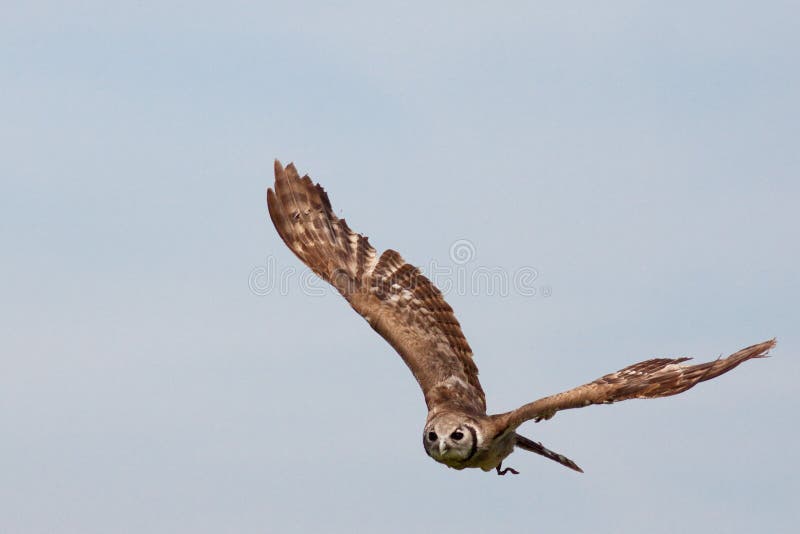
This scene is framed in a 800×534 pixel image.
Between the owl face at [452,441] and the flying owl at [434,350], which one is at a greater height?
the flying owl at [434,350]

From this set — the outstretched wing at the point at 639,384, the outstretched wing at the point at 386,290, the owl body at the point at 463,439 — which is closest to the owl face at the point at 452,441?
the owl body at the point at 463,439

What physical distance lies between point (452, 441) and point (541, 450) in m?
1.99

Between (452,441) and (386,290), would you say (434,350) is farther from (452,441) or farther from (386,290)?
(452,441)

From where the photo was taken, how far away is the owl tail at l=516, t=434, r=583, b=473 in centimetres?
1898

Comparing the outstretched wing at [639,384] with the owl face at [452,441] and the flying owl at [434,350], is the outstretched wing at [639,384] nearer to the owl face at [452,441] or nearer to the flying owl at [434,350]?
the flying owl at [434,350]

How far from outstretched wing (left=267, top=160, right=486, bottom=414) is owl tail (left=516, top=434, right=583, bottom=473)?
0.75m

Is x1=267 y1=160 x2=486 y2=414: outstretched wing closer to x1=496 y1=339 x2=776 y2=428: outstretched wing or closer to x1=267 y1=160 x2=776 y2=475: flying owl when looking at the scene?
x1=267 y1=160 x2=776 y2=475: flying owl

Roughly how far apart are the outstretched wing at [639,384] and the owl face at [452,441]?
1.66 feet

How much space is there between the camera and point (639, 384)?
16.7 meters

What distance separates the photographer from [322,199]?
21.7 metres

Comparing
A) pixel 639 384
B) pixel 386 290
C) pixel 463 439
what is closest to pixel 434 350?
pixel 386 290

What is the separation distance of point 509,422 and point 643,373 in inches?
68.6

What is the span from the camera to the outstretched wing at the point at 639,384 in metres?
16.3

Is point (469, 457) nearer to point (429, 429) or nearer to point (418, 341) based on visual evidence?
point (429, 429)
